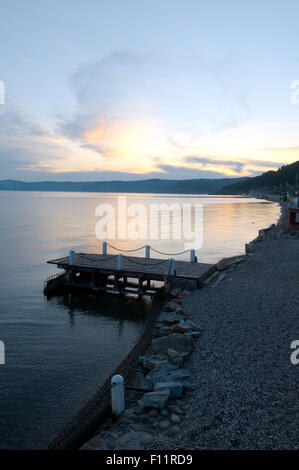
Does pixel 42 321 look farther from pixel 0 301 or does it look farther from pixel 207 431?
pixel 207 431

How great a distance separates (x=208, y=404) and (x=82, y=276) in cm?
1703

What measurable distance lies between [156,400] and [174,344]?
139 inches

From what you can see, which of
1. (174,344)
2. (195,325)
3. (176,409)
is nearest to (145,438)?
(176,409)

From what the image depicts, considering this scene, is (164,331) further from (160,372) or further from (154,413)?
(154,413)

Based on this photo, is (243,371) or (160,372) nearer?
(243,371)

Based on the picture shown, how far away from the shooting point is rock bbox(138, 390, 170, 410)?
7.22 m

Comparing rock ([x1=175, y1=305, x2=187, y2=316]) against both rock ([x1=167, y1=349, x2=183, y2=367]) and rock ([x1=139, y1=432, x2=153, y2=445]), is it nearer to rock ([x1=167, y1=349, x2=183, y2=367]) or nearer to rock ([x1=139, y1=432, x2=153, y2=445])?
rock ([x1=167, y1=349, x2=183, y2=367])

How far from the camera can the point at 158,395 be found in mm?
7500

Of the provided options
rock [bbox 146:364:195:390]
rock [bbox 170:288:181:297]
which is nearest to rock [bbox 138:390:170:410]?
rock [bbox 146:364:195:390]

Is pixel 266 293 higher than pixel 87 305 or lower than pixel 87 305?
higher

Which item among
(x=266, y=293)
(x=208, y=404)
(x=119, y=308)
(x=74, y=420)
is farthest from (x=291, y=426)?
(x=119, y=308)

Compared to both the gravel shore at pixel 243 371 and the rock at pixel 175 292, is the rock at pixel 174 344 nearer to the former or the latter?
the gravel shore at pixel 243 371
